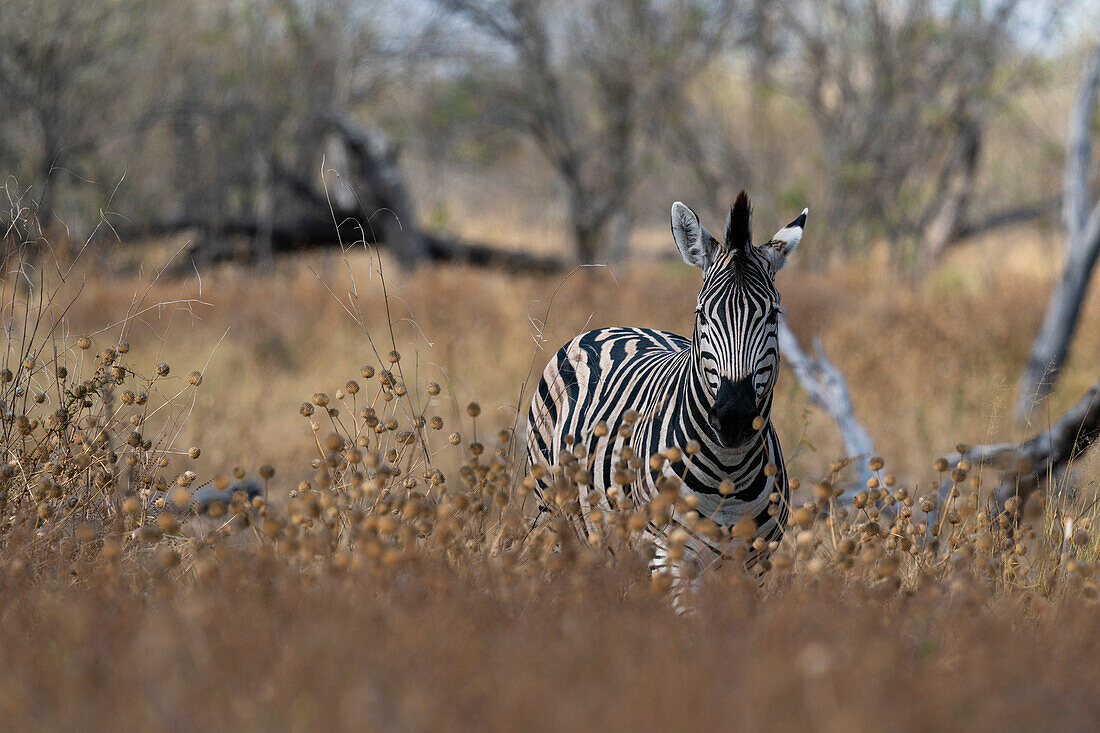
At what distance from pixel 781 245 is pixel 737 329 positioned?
21.5 inches

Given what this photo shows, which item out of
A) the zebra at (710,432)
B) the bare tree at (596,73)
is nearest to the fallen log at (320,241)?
the bare tree at (596,73)

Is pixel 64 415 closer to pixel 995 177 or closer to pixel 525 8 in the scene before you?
pixel 525 8

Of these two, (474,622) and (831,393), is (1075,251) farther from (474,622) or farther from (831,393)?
(474,622)

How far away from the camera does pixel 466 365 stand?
8820mm

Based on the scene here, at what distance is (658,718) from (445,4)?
13107 millimetres

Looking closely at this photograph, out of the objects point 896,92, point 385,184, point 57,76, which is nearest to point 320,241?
point 385,184

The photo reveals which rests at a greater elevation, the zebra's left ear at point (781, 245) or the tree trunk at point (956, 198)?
the tree trunk at point (956, 198)

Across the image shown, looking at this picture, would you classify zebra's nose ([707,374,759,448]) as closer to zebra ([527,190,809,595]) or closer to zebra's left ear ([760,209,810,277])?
zebra ([527,190,809,595])

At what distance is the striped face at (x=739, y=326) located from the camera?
306cm

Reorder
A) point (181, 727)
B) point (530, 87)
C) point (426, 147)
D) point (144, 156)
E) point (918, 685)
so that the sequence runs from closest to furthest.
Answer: point (181, 727)
point (918, 685)
point (144, 156)
point (530, 87)
point (426, 147)

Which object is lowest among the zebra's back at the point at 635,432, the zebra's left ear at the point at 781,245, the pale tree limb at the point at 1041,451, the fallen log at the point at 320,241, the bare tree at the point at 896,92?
the zebra's back at the point at 635,432

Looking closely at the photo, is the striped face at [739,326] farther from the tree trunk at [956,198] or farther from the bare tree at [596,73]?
the tree trunk at [956,198]

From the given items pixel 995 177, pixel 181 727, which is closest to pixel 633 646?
pixel 181 727

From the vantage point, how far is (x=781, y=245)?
345 cm
